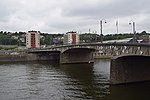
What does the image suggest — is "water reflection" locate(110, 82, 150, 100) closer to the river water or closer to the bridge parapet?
the river water

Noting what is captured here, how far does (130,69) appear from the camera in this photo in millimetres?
54875

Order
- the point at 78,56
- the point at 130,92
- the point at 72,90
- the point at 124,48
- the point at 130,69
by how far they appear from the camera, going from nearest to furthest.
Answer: the point at 130,92 → the point at 72,90 → the point at 124,48 → the point at 130,69 → the point at 78,56

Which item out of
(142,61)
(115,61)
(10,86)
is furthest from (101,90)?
(10,86)

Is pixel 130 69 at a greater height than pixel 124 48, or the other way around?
pixel 124 48

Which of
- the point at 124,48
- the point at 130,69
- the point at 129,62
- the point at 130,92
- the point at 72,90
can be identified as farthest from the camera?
the point at 129,62

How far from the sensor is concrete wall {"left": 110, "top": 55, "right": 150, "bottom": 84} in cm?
5297

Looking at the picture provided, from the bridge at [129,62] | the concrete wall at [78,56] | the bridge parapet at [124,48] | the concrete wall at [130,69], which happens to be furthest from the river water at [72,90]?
the concrete wall at [78,56]

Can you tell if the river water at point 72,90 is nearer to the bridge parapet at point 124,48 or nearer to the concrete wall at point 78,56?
the bridge parapet at point 124,48

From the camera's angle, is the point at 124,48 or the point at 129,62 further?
the point at 129,62

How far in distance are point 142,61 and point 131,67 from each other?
2.77 meters

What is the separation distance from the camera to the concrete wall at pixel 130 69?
5297cm

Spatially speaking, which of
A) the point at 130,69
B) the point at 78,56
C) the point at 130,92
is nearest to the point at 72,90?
the point at 130,92

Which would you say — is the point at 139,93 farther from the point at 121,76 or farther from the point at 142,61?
the point at 142,61

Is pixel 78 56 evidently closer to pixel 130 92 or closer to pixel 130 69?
pixel 130 69
